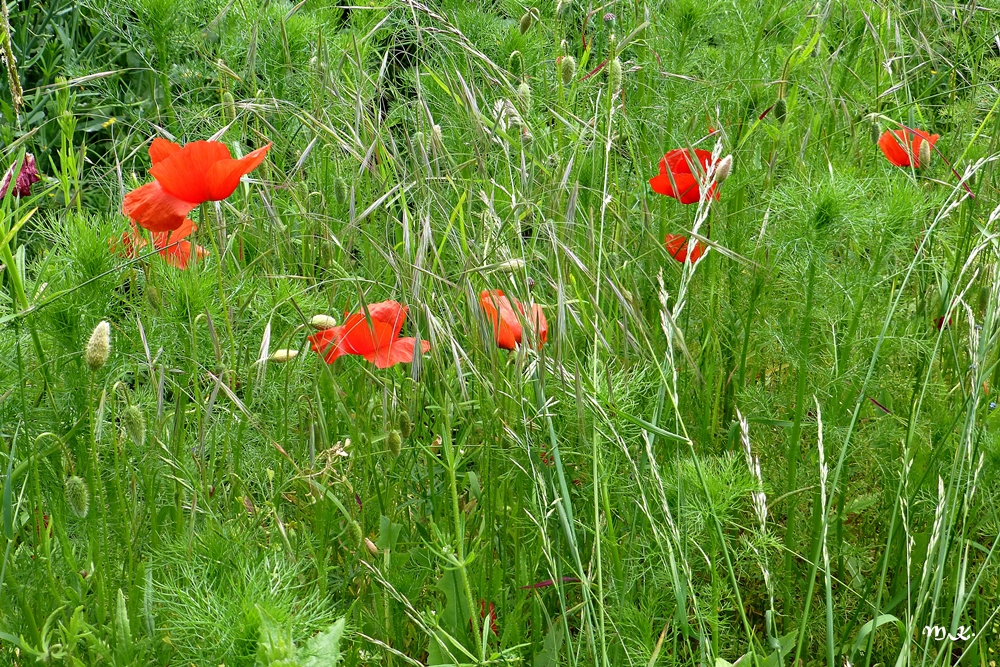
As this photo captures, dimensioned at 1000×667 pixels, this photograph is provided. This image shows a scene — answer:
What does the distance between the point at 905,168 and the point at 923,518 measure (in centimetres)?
60

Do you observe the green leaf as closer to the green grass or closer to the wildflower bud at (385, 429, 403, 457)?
the green grass

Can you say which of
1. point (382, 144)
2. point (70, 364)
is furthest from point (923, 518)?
point (70, 364)

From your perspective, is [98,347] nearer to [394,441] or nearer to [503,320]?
[394,441]

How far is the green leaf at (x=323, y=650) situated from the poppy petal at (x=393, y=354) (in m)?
0.37

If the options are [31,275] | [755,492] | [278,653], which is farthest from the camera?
[31,275]

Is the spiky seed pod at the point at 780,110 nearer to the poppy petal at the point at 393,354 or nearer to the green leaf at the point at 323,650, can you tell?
the poppy petal at the point at 393,354

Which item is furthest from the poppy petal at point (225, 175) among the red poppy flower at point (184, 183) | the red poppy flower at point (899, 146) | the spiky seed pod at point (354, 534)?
the red poppy flower at point (899, 146)

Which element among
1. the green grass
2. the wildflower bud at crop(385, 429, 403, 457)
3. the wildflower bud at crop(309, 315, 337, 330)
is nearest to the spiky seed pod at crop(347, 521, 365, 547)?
the green grass

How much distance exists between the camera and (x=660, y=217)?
5.40 ft

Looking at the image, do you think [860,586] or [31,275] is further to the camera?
[31,275]

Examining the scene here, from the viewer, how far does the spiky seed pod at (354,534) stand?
1.17 meters

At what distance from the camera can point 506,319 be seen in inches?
47.7

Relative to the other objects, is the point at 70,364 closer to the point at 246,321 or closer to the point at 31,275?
the point at 246,321

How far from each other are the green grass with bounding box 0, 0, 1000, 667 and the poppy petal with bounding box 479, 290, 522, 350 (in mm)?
36
